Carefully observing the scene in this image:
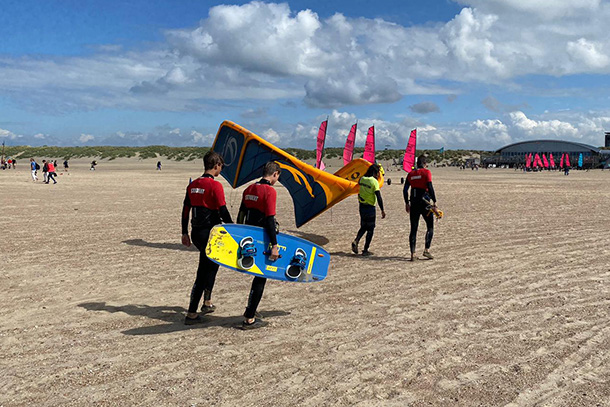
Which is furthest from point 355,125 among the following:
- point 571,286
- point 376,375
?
point 376,375

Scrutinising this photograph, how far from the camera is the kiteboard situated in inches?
196

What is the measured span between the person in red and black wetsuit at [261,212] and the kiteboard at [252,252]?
101 mm

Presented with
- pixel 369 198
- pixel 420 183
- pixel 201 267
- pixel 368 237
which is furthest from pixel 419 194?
pixel 201 267

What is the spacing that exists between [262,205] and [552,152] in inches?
4207

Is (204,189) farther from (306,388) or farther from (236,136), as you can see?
(236,136)

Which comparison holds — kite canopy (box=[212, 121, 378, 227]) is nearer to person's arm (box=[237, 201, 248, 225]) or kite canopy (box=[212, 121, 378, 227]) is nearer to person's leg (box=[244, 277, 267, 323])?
person's arm (box=[237, 201, 248, 225])

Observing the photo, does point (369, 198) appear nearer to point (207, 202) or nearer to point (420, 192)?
point (420, 192)

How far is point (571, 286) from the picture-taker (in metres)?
6.73

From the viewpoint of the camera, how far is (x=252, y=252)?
5.01 meters

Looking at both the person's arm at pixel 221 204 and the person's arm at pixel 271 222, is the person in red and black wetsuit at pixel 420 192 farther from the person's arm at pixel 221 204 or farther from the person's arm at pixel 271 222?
the person's arm at pixel 221 204

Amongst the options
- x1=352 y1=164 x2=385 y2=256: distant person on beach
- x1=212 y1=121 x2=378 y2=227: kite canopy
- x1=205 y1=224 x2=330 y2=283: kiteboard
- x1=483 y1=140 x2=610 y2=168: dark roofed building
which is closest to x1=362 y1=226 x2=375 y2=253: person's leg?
x1=352 y1=164 x2=385 y2=256: distant person on beach

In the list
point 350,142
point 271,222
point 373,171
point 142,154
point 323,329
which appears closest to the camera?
A: point 271,222

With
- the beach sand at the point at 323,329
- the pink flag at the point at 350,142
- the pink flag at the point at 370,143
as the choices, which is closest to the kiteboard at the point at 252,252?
the beach sand at the point at 323,329

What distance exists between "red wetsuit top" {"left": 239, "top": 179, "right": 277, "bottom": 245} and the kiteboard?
120mm
